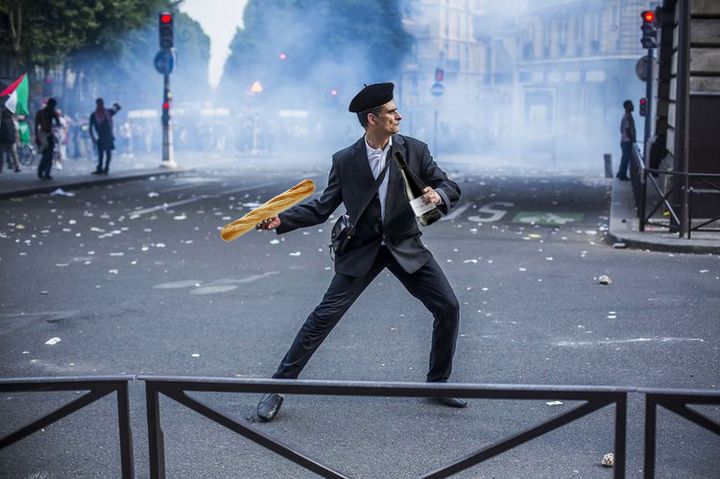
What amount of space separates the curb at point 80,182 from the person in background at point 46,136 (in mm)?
518

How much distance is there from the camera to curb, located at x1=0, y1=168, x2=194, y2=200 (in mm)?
20359

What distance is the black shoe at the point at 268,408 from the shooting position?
554cm

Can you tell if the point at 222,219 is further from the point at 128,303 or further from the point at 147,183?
the point at 147,183

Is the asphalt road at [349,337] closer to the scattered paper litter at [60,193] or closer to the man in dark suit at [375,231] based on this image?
the man in dark suit at [375,231]

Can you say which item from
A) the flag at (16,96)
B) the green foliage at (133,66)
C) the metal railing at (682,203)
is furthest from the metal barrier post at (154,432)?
the green foliage at (133,66)

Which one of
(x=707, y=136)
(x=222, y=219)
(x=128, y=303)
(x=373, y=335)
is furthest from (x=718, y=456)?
(x=222, y=219)

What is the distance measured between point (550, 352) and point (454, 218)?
912 cm

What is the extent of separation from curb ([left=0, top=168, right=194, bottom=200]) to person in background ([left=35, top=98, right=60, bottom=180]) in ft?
1.70

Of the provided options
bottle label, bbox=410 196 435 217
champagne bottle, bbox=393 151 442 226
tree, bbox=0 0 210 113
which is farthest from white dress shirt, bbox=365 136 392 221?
tree, bbox=0 0 210 113

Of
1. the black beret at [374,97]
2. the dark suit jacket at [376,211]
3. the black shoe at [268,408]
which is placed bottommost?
the black shoe at [268,408]

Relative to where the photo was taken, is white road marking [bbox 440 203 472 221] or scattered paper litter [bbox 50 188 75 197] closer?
white road marking [bbox 440 203 472 221]

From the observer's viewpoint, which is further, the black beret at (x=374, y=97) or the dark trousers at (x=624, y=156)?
the dark trousers at (x=624, y=156)

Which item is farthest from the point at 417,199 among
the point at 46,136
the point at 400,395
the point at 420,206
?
the point at 46,136

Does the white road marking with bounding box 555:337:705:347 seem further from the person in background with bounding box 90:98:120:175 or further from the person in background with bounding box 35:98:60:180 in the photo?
the person in background with bounding box 90:98:120:175
